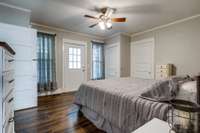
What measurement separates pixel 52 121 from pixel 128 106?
156cm

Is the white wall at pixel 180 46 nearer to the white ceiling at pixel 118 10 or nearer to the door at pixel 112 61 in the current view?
the white ceiling at pixel 118 10

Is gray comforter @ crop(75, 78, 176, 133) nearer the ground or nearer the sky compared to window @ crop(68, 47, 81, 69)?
nearer the ground

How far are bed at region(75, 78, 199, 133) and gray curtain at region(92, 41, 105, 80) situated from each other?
3008 mm

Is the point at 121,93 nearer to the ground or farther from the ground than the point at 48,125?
farther from the ground

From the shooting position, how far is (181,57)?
11.0 ft

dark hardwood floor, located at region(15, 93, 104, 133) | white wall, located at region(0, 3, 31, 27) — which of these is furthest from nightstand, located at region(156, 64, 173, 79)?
white wall, located at region(0, 3, 31, 27)

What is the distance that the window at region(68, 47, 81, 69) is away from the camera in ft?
14.8

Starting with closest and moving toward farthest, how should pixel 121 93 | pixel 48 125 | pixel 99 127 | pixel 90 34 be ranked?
1. pixel 121 93
2. pixel 99 127
3. pixel 48 125
4. pixel 90 34

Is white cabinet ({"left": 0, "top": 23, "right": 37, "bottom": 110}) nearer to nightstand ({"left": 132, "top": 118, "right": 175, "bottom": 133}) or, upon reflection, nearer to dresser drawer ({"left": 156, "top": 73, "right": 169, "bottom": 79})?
nightstand ({"left": 132, "top": 118, "right": 175, "bottom": 133})

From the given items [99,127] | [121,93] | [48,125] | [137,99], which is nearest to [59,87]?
[48,125]

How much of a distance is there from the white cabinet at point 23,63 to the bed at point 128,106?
152 centimetres

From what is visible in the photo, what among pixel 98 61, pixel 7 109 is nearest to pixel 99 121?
pixel 7 109

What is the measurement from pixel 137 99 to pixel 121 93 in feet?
0.95

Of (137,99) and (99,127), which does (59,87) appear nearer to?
(99,127)
